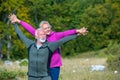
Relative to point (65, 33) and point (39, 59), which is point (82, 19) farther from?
point (39, 59)

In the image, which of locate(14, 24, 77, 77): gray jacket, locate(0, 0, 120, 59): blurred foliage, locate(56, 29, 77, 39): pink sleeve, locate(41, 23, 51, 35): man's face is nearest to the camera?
locate(14, 24, 77, 77): gray jacket

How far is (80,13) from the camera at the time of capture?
215 ft

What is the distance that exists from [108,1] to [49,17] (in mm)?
7940

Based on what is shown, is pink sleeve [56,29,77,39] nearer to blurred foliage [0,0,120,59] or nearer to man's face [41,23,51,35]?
man's face [41,23,51,35]

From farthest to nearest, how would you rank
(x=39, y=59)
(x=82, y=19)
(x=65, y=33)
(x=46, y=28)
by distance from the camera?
(x=82, y=19)
(x=65, y=33)
(x=46, y=28)
(x=39, y=59)

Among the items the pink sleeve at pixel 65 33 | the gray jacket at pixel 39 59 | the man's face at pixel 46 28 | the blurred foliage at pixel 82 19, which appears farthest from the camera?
the blurred foliage at pixel 82 19

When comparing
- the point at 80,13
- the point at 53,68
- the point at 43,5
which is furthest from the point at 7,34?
the point at 53,68

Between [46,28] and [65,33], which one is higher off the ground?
[46,28]

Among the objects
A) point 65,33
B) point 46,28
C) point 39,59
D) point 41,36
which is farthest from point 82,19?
point 39,59

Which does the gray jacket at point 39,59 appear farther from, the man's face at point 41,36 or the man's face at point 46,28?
the man's face at point 46,28

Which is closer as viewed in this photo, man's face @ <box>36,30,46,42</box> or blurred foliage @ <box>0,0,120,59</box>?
man's face @ <box>36,30,46,42</box>

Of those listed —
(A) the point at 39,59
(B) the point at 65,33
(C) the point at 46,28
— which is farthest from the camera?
(B) the point at 65,33

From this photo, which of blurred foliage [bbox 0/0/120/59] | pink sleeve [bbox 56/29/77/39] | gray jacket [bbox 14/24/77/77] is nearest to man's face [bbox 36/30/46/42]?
gray jacket [bbox 14/24/77/77]

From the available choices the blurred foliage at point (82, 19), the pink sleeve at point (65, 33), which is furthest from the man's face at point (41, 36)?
the blurred foliage at point (82, 19)
